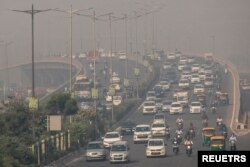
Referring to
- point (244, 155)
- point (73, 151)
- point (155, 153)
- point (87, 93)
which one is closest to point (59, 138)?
point (73, 151)

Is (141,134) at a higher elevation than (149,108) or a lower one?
lower

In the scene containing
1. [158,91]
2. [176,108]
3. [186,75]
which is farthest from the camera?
[186,75]

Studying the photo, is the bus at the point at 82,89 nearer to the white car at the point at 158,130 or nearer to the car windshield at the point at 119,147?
the white car at the point at 158,130

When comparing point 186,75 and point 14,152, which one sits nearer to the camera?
point 14,152

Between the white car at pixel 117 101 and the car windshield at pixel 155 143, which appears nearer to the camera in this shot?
the car windshield at pixel 155 143

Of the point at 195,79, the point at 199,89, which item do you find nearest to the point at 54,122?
the point at 199,89

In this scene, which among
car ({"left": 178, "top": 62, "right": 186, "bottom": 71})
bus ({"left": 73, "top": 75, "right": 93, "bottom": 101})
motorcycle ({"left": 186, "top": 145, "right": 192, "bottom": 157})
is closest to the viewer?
motorcycle ({"left": 186, "top": 145, "right": 192, "bottom": 157})

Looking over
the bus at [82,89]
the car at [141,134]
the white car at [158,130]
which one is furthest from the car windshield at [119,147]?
the bus at [82,89]

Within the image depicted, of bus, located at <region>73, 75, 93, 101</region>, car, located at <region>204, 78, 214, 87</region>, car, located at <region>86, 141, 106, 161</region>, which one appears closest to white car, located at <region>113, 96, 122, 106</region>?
bus, located at <region>73, 75, 93, 101</region>

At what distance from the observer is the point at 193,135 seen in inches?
3103

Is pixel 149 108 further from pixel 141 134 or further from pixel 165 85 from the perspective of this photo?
pixel 141 134

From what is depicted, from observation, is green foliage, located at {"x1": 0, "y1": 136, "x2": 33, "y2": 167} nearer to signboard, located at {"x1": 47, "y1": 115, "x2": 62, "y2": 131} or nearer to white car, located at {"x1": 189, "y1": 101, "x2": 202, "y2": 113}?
signboard, located at {"x1": 47, "y1": 115, "x2": 62, "y2": 131}

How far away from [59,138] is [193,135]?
1336cm

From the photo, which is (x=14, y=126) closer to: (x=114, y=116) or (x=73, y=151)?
(x=73, y=151)
